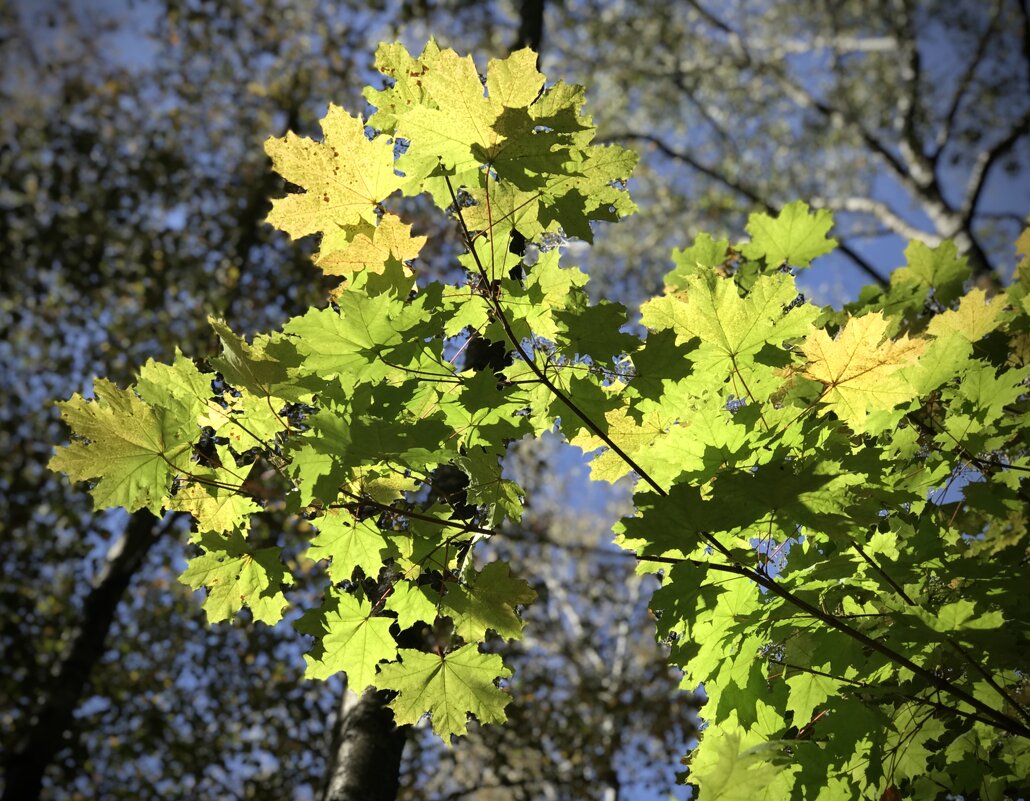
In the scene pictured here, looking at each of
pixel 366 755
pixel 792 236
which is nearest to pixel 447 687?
pixel 366 755

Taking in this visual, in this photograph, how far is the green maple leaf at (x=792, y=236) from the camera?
6.68 feet

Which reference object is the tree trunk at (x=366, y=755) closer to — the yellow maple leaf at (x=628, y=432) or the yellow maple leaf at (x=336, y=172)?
the yellow maple leaf at (x=628, y=432)

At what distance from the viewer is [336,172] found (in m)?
1.45

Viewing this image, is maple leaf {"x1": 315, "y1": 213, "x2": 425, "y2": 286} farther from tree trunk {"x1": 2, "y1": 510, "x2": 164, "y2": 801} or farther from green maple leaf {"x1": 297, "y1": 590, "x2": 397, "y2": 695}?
tree trunk {"x1": 2, "y1": 510, "x2": 164, "y2": 801}

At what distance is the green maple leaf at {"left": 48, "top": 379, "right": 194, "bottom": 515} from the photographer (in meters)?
1.35

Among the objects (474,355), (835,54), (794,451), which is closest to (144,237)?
(474,355)

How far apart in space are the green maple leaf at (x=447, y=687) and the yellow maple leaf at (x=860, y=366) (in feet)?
2.90

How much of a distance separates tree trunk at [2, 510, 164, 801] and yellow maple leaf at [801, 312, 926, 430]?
551cm

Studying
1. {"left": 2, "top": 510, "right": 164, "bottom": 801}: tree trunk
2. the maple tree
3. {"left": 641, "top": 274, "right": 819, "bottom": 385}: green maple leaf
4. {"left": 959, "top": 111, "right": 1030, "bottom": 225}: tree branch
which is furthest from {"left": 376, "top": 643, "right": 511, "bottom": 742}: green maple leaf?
{"left": 959, "top": 111, "right": 1030, "bottom": 225}: tree branch

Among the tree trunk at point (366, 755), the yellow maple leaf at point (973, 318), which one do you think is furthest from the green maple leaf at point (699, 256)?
the tree trunk at point (366, 755)

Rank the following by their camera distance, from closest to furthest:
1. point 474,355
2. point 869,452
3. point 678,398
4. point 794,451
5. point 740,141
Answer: point 869,452 → point 794,451 → point 678,398 → point 474,355 → point 740,141

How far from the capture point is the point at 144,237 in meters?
7.55

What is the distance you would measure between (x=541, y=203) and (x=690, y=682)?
105 centimetres

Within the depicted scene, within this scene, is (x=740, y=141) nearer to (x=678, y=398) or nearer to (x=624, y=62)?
(x=624, y=62)
